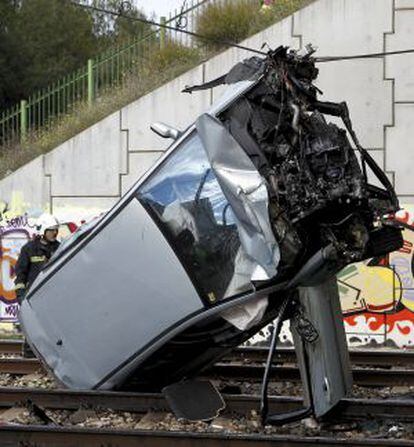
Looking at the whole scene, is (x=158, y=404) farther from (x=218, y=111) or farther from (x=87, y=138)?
(x=87, y=138)

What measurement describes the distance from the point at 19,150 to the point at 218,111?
28.2 ft

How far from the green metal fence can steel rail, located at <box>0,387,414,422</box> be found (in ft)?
25.7

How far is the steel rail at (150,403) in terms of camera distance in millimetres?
7121

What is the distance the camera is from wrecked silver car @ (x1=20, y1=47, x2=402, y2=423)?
577cm

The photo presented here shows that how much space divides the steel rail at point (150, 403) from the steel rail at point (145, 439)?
35.5 inches

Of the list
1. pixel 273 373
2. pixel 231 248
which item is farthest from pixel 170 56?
pixel 231 248

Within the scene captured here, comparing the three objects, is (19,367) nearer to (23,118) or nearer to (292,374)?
(292,374)

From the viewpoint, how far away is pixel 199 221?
6.18m

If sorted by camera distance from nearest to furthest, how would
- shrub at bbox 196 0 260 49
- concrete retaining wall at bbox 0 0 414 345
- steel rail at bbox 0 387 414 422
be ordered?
steel rail at bbox 0 387 414 422, concrete retaining wall at bbox 0 0 414 345, shrub at bbox 196 0 260 49

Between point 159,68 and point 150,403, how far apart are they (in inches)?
307

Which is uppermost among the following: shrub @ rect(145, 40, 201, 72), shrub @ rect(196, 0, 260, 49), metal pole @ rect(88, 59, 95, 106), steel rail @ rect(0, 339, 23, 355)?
shrub @ rect(196, 0, 260, 49)

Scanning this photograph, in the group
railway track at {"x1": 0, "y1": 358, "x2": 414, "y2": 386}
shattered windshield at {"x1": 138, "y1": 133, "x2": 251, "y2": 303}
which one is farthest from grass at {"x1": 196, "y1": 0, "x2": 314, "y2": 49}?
shattered windshield at {"x1": 138, "y1": 133, "x2": 251, "y2": 303}

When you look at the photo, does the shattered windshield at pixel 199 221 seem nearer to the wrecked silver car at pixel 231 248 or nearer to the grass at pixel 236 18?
the wrecked silver car at pixel 231 248

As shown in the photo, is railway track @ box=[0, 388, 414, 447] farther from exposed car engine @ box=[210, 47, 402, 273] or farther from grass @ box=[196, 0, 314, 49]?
grass @ box=[196, 0, 314, 49]
